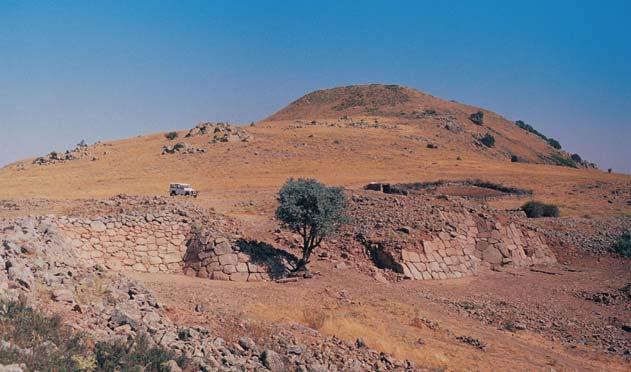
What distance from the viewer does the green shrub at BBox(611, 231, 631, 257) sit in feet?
82.9

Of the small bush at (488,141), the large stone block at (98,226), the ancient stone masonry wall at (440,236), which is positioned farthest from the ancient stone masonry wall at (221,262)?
the small bush at (488,141)

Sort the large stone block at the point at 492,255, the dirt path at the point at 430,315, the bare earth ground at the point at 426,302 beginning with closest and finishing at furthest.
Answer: the dirt path at the point at 430,315
the bare earth ground at the point at 426,302
the large stone block at the point at 492,255

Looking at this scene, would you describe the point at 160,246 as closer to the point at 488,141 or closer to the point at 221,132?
the point at 221,132

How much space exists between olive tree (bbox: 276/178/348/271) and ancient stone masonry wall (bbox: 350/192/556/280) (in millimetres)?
2504

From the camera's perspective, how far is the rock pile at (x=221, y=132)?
195ft

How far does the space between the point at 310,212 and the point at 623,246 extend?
15.9 metres

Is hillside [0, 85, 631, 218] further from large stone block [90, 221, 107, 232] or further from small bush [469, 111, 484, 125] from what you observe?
large stone block [90, 221, 107, 232]

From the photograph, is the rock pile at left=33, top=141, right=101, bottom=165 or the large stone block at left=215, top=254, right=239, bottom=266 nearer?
the large stone block at left=215, top=254, right=239, bottom=266

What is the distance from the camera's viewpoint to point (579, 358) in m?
13.5

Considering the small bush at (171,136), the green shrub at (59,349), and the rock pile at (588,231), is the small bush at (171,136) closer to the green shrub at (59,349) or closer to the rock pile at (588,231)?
the rock pile at (588,231)

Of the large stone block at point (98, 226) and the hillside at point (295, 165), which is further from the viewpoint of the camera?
the hillside at point (295, 165)

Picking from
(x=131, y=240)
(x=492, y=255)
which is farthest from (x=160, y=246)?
(x=492, y=255)

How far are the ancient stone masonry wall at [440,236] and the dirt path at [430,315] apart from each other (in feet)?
3.64

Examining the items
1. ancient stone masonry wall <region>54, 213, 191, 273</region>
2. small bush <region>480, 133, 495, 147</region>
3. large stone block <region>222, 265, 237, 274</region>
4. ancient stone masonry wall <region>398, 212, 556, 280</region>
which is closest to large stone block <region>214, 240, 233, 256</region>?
large stone block <region>222, 265, 237, 274</region>
